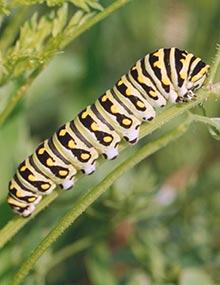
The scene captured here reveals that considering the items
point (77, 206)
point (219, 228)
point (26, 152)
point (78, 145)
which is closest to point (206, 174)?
point (219, 228)

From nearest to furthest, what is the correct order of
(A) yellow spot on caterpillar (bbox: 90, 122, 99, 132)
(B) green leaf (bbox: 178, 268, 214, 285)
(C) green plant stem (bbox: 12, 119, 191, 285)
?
(C) green plant stem (bbox: 12, 119, 191, 285)
(A) yellow spot on caterpillar (bbox: 90, 122, 99, 132)
(B) green leaf (bbox: 178, 268, 214, 285)

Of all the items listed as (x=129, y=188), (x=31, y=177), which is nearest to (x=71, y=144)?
(x=31, y=177)

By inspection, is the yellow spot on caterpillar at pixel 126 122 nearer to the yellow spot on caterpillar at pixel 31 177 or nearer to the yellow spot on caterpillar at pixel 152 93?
the yellow spot on caterpillar at pixel 152 93

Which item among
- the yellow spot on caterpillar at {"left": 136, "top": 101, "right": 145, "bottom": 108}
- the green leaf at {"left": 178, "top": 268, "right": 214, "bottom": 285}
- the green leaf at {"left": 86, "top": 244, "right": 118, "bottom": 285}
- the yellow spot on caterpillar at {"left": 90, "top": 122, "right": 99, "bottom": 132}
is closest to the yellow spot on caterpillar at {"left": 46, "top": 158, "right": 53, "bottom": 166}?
the yellow spot on caterpillar at {"left": 90, "top": 122, "right": 99, "bottom": 132}

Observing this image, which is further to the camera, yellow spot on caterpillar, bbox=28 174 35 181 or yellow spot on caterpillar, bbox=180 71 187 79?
yellow spot on caterpillar, bbox=28 174 35 181

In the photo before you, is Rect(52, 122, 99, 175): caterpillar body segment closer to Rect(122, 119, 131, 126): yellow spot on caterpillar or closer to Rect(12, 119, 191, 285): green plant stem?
Rect(122, 119, 131, 126): yellow spot on caterpillar

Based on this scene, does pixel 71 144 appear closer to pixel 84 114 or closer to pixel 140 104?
pixel 84 114

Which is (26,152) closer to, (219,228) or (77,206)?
(219,228)
